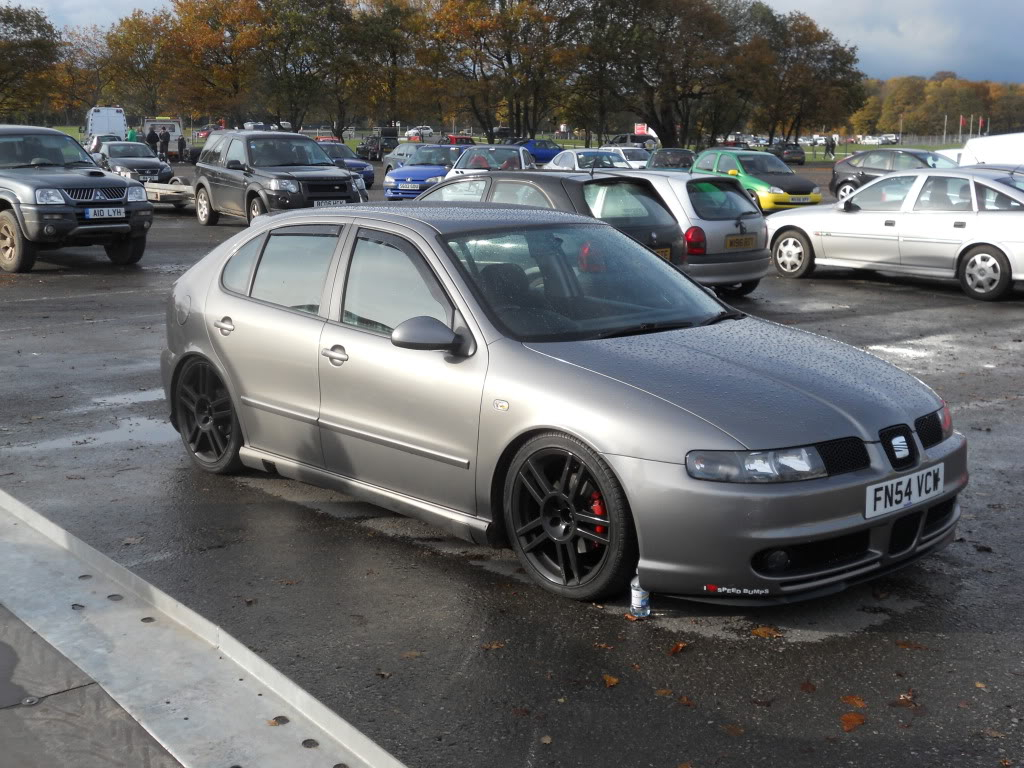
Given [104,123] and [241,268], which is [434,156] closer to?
[241,268]

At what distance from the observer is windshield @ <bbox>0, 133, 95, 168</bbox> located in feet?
54.5

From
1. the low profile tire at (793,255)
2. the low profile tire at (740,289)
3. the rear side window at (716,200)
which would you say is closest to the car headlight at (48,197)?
the rear side window at (716,200)

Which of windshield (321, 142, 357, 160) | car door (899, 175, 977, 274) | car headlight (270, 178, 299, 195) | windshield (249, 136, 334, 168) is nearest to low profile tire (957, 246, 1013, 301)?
car door (899, 175, 977, 274)

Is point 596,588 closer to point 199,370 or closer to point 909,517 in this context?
point 909,517

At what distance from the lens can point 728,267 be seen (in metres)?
13.2

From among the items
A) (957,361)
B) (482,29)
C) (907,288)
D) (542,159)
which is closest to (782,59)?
(482,29)

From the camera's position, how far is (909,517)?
14.8 ft

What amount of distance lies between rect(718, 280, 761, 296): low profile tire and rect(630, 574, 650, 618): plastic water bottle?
1000 centimetres

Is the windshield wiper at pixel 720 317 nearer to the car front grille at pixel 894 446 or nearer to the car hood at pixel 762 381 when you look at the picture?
the car hood at pixel 762 381

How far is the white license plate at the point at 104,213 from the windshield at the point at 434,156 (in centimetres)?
1634

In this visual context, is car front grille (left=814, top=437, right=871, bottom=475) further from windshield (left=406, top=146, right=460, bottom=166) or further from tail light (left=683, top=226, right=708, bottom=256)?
windshield (left=406, top=146, right=460, bottom=166)

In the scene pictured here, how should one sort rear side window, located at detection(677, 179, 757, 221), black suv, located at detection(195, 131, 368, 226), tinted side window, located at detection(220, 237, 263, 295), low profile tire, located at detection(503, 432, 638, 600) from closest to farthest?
1. low profile tire, located at detection(503, 432, 638, 600)
2. tinted side window, located at detection(220, 237, 263, 295)
3. rear side window, located at detection(677, 179, 757, 221)
4. black suv, located at detection(195, 131, 368, 226)

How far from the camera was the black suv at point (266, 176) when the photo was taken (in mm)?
21625

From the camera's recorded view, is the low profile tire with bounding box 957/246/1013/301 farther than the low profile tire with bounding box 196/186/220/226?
No
